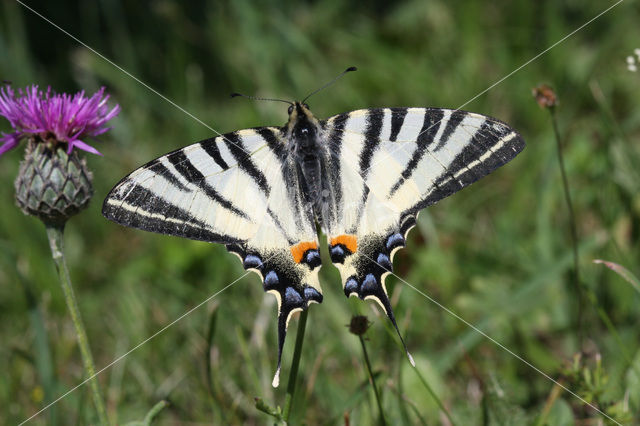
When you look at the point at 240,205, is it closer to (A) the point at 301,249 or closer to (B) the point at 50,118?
(A) the point at 301,249

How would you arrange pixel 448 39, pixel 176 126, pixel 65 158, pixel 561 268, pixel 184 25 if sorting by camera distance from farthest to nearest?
pixel 184 25
pixel 448 39
pixel 176 126
pixel 561 268
pixel 65 158

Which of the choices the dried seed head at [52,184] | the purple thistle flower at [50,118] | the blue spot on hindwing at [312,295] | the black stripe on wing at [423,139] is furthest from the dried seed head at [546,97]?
the dried seed head at [52,184]

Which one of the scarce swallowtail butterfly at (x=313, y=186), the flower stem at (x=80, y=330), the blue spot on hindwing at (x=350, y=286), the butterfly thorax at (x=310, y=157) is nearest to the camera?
the flower stem at (x=80, y=330)

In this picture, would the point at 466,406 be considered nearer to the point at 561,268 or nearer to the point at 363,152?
the point at 561,268

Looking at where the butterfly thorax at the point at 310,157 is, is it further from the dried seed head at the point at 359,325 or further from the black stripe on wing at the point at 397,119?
the dried seed head at the point at 359,325

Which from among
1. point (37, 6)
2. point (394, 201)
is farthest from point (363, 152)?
point (37, 6)

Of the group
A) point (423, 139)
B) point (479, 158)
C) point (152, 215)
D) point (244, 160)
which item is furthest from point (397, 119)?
point (152, 215)
